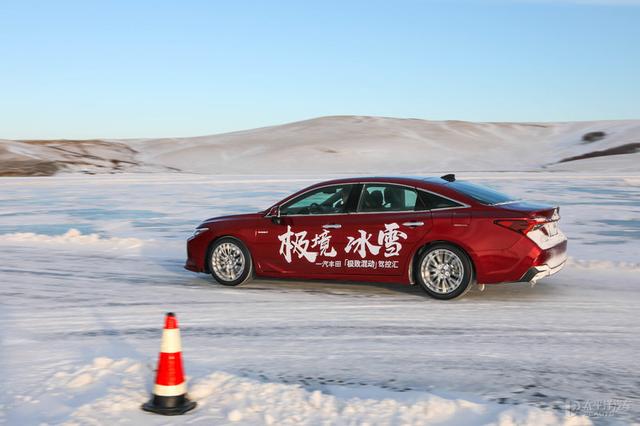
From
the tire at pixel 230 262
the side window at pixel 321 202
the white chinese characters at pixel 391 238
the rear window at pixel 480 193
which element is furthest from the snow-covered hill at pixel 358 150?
the white chinese characters at pixel 391 238

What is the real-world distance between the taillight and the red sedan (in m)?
0.01

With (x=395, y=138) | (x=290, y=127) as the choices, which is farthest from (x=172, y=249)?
(x=290, y=127)

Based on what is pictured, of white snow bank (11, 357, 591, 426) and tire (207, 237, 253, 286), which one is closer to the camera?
white snow bank (11, 357, 591, 426)

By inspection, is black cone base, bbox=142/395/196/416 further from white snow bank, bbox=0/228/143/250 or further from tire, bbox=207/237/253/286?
white snow bank, bbox=0/228/143/250

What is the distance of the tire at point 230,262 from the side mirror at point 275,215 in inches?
21.6

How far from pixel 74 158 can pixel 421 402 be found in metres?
83.2

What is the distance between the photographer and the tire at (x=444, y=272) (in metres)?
9.05

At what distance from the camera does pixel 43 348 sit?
7.20 meters

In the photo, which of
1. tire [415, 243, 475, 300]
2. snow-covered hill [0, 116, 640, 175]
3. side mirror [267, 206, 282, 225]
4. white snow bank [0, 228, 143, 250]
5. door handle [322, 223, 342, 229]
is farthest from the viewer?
snow-covered hill [0, 116, 640, 175]

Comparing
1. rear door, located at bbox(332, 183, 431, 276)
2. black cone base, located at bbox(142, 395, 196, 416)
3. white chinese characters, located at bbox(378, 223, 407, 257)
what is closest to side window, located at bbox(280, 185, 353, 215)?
rear door, located at bbox(332, 183, 431, 276)

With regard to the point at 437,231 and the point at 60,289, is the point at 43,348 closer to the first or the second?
the point at 60,289

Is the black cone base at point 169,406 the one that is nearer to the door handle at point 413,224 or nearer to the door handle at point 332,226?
the door handle at point 413,224

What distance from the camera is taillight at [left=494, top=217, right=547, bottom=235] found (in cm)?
884

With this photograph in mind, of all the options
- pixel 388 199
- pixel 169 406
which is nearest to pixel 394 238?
pixel 388 199
